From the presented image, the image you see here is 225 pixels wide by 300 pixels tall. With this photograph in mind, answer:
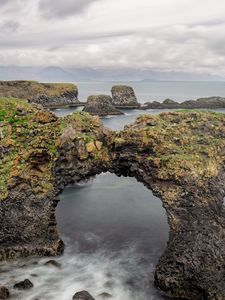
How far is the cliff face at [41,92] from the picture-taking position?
144 m

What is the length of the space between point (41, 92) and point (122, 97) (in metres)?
34.9

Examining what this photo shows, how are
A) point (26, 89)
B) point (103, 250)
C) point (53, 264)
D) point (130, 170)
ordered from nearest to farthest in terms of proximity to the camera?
point (53, 264) → point (130, 170) → point (103, 250) → point (26, 89)

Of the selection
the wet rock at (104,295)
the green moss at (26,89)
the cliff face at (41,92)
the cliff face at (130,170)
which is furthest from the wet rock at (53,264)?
the green moss at (26,89)

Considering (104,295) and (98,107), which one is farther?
(98,107)

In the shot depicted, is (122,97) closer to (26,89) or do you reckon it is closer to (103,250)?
(26,89)

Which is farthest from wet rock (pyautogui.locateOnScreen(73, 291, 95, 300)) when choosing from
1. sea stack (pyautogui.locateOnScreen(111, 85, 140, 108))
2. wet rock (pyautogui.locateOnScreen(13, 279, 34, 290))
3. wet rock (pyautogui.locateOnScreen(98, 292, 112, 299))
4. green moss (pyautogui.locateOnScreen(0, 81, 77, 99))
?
sea stack (pyautogui.locateOnScreen(111, 85, 140, 108))

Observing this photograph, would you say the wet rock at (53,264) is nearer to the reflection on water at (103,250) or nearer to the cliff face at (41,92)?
the reflection on water at (103,250)

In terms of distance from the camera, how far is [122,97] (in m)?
162

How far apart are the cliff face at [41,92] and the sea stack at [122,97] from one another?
17316 mm

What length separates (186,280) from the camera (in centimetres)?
2558

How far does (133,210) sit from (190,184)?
48.4 feet

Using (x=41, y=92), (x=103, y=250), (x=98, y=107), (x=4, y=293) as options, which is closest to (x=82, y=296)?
(x=4, y=293)

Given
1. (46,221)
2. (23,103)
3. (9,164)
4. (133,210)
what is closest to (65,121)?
(23,103)

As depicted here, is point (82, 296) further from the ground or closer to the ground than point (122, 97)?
closer to the ground
